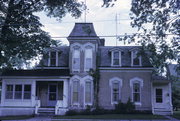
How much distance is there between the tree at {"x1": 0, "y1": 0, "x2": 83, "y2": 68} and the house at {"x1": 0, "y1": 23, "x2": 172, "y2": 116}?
132 inches

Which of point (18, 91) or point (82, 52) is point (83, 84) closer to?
point (82, 52)

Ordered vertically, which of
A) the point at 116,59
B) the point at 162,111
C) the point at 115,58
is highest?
the point at 115,58

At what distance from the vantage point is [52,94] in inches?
957

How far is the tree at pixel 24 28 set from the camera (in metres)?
18.6

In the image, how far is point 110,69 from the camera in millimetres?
23422

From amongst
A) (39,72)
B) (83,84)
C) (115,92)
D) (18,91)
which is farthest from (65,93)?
(115,92)

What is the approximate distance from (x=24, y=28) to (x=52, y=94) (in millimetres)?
7950

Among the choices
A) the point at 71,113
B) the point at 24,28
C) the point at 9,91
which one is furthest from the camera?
the point at 9,91

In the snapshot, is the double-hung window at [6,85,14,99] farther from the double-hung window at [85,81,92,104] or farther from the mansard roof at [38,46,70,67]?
the double-hung window at [85,81,92,104]

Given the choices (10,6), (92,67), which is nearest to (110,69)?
(92,67)

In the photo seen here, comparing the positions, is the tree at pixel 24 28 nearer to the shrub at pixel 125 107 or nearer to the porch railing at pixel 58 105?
the porch railing at pixel 58 105

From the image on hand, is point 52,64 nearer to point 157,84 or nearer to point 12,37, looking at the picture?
point 12,37

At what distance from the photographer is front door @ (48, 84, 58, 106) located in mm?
24034

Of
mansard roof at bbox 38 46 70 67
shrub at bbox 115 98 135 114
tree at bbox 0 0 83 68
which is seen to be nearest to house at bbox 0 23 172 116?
mansard roof at bbox 38 46 70 67
